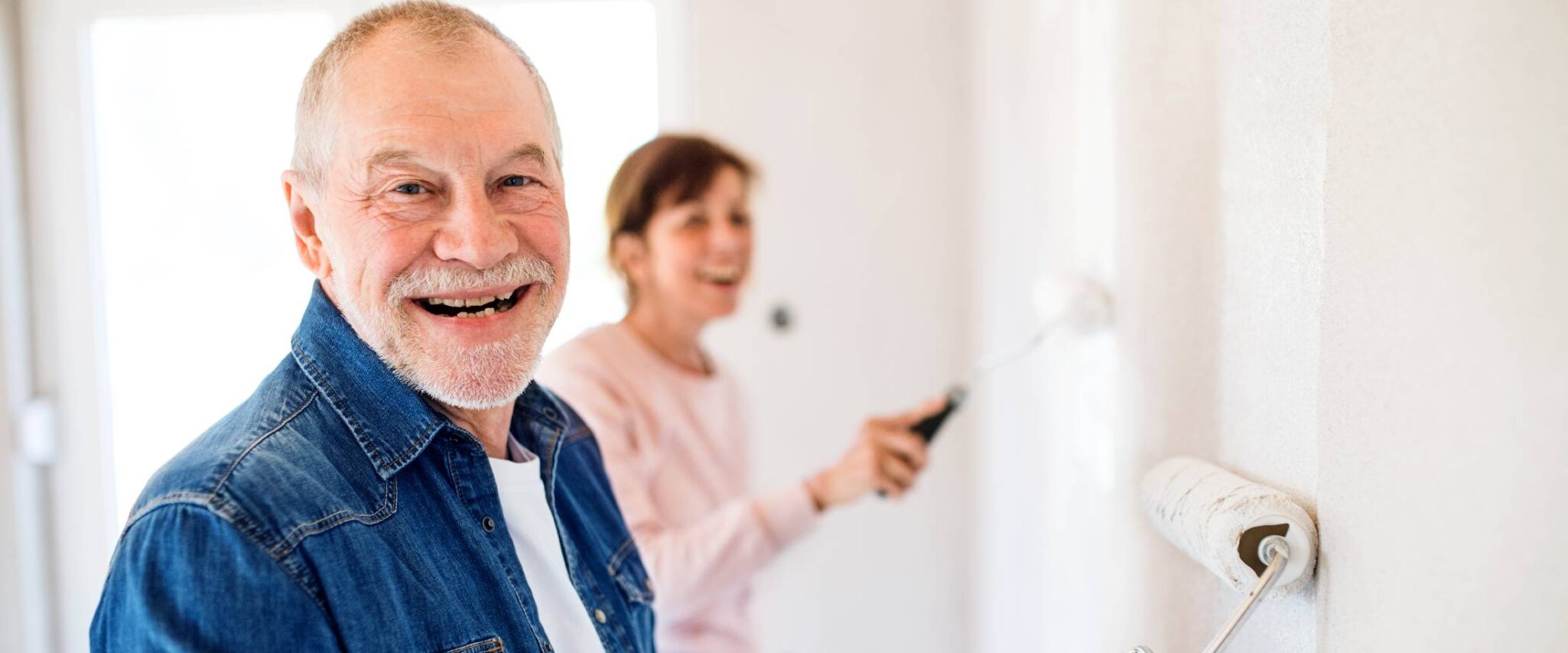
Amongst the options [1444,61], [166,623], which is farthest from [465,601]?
[1444,61]

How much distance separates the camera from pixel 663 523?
49.6 inches

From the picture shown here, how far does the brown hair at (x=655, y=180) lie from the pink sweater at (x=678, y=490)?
150mm

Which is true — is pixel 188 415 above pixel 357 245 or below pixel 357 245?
below

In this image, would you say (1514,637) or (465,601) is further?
(465,601)

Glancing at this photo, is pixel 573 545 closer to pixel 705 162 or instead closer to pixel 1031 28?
pixel 705 162

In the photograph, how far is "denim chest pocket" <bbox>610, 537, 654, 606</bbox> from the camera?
93cm

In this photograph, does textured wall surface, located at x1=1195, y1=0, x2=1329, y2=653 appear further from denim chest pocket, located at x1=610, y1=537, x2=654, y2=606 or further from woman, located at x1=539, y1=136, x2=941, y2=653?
woman, located at x1=539, y1=136, x2=941, y2=653

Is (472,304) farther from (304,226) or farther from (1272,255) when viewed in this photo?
(1272,255)

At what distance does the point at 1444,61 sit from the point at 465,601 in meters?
0.67

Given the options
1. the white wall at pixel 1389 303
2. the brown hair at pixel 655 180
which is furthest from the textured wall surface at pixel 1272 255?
the brown hair at pixel 655 180

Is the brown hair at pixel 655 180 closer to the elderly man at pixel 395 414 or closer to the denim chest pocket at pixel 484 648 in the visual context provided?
the elderly man at pixel 395 414

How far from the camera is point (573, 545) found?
87 cm

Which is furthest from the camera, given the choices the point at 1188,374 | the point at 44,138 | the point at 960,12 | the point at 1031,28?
the point at 960,12

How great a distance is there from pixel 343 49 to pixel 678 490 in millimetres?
750
